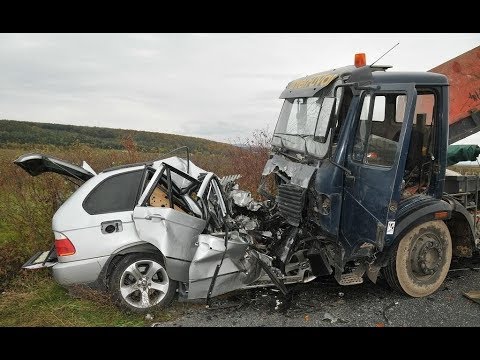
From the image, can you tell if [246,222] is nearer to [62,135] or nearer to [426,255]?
[426,255]

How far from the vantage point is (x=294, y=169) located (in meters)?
5.23

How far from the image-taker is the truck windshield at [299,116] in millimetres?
5173

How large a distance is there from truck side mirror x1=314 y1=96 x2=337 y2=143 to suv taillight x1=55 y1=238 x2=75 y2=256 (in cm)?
325

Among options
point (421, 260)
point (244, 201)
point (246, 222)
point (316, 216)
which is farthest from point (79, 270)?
point (421, 260)

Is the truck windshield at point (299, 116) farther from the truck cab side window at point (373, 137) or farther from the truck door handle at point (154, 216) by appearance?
the truck door handle at point (154, 216)

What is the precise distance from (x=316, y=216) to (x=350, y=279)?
88cm

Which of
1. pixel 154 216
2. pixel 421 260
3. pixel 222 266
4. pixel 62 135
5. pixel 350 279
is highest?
pixel 62 135

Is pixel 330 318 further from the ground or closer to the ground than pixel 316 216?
closer to the ground

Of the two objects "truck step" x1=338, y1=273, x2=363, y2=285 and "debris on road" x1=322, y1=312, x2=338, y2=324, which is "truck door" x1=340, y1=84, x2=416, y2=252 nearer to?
"truck step" x1=338, y1=273, x2=363, y2=285

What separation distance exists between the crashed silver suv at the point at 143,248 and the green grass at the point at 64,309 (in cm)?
15

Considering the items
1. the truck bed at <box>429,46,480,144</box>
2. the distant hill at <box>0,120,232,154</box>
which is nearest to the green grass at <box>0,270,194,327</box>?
the truck bed at <box>429,46,480,144</box>

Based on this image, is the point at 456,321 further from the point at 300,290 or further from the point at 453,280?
the point at 300,290

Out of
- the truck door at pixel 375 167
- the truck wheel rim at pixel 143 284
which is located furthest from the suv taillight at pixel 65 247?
the truck door at pixel 375 167

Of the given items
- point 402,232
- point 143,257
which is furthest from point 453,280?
point 143,257
